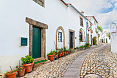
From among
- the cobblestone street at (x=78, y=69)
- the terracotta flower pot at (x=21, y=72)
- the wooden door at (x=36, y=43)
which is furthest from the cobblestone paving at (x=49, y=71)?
the wooden door at (x=36, y=43)

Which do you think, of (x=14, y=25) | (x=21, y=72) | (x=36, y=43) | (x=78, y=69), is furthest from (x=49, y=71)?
(x=14, y=25)

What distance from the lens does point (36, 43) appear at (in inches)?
193

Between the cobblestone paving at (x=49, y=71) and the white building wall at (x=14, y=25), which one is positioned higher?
the white building wall at (x=14, y=25)

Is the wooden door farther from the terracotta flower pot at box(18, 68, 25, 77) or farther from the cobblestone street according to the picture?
the terracotta flower pot at box(18, 68, 25, 77)

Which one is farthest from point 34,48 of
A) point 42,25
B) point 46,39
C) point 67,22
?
point 67,22

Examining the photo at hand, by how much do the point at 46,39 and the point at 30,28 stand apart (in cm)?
143

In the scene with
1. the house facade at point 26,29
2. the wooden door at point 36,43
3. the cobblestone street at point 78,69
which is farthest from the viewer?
the wooden door at point 36,43

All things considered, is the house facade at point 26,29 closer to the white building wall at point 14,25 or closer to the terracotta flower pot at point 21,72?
the white building wall at point 14,25

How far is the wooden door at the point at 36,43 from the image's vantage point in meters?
4.72

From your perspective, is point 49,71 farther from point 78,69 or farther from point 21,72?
point 78,69

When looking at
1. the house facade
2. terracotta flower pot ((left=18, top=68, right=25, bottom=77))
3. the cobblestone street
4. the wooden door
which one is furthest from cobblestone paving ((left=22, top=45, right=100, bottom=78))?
the wooden door

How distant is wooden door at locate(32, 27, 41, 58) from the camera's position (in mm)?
4721

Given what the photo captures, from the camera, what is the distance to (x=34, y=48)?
15.6ft

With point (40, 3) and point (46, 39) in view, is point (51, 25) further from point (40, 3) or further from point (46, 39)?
point (40, 3)
